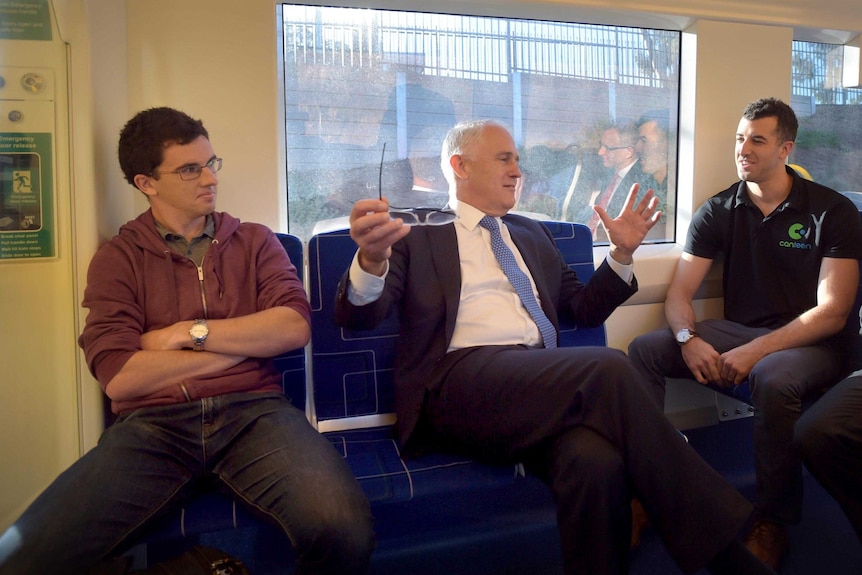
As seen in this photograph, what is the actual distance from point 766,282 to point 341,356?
5.64ft

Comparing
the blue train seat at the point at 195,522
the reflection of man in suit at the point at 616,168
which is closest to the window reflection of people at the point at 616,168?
the reflection of man in suit at the point at 616,168

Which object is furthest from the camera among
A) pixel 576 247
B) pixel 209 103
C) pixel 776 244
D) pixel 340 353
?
pixel 776 244

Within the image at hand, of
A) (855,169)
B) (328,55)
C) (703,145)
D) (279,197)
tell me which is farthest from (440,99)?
(855,169)

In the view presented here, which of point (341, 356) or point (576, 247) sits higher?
point (576, 247)

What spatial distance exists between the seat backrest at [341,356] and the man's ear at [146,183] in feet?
1.70

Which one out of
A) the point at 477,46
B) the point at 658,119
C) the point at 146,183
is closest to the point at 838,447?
the point at 658,119

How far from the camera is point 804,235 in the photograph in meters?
2.71

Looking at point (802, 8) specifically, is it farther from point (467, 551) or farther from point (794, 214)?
point (467, 551)

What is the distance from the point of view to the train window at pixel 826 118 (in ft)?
11.5

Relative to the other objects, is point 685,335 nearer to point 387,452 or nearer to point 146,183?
point 387,452

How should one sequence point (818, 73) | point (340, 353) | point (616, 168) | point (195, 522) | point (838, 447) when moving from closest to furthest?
point (195, 522), point (838, 447), point (340, 353), point (616, 168), point (818, 73)

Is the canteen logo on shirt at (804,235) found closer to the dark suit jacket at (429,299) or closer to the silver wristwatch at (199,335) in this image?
the dark suit jacket at (429,299)

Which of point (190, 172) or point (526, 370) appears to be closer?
point (526, 370)

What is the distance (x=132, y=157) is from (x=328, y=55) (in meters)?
1.01
